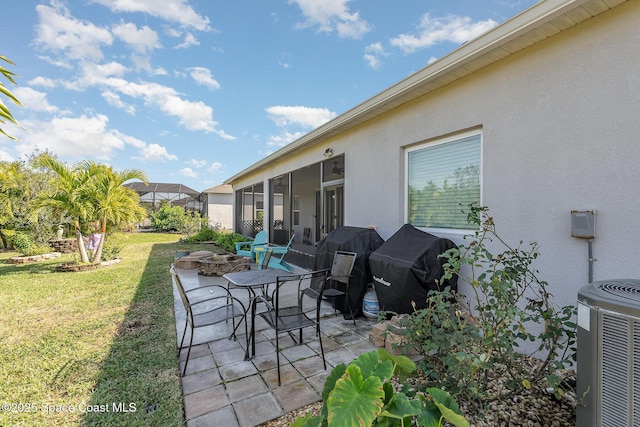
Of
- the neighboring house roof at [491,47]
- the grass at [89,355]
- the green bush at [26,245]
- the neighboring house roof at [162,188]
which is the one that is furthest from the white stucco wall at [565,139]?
the neighboring house roof at [162,188]

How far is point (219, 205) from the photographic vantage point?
76.1 feet

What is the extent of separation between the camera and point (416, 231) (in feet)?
12.9

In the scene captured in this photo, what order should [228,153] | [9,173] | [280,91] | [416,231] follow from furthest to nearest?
[228,153] < [280,91] < [9,173] < [416,231]

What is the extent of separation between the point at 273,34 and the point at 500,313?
9914 millimetres

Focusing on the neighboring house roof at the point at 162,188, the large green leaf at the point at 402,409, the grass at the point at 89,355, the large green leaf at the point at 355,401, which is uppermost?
the neighboring house roof at the point at 162,188

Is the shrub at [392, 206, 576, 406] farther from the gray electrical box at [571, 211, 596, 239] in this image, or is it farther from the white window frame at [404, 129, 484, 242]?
the white window frame at [404, 129, 484, 242]

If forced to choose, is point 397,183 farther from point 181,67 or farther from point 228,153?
point 228,153

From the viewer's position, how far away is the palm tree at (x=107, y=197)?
8102mm

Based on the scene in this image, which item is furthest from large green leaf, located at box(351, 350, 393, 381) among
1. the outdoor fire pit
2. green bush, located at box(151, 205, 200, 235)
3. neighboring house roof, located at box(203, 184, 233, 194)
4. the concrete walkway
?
neighboring house roof, located at box(203, 184, 233, 194)

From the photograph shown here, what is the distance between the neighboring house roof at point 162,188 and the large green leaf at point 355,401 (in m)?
28.1

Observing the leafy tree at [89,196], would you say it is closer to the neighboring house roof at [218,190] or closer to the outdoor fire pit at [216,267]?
the outdoor fire pit at [216,267]

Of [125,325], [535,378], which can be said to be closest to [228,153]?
[125,325]

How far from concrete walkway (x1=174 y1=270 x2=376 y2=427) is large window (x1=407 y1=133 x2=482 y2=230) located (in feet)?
6.00

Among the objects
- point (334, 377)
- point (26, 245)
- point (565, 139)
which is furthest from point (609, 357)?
point (26, 245)
